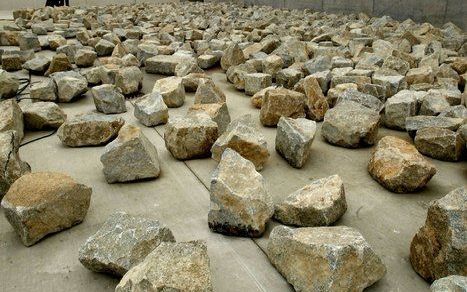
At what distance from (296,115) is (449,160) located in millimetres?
899

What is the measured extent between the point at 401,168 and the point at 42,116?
204 centimetres

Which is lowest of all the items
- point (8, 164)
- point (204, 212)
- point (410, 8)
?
point (204, 212)

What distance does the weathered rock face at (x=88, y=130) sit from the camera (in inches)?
89.0

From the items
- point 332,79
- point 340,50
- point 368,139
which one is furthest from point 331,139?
point 340,50

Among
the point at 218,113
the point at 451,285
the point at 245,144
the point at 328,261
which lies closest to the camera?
the point at 451,285

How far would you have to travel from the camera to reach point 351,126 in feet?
7.37

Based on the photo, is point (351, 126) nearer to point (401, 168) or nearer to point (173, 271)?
point (401, 168)

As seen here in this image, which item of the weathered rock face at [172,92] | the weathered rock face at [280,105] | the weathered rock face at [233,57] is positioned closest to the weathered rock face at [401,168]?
the weathered rock face at [280,105]

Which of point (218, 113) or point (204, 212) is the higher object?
point (218, 113)

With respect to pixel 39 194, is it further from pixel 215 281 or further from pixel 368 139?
pixel 368 139

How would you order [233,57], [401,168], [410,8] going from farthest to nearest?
[410,8], [233,57], [401,168]

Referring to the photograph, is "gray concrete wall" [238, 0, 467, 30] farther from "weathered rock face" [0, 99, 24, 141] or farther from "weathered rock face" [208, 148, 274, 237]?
"weathered rock face" [0, 99, 24, 141]

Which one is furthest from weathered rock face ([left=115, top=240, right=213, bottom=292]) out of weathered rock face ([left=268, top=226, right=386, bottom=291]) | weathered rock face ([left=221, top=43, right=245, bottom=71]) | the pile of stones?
weathered rock face ([left=221, top=43, right=245, bottom=71])

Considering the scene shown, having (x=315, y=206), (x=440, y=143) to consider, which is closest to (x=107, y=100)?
(x=315, y=206)
